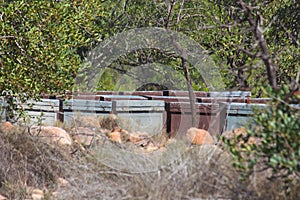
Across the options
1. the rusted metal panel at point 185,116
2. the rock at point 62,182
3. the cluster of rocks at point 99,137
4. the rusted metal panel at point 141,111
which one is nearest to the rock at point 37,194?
the rock at point 62,182

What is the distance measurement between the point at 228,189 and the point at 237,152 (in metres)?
0.47

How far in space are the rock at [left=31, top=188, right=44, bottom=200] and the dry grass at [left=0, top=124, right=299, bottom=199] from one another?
0.29 ft

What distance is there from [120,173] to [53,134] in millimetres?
3117

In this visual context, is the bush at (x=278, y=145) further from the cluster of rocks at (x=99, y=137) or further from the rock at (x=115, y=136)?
the rock at (x=115, y=136)

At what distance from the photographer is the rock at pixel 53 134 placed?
868 centimetres

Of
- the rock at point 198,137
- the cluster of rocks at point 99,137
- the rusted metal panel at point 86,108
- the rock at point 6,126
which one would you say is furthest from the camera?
the rusted metal panel at point 86,108

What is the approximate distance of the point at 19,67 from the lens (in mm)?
8219

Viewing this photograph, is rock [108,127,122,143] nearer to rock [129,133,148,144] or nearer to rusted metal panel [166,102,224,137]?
rock [129,133,148,144]

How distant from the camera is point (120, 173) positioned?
6.09m

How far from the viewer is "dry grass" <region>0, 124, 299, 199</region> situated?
5.51 m

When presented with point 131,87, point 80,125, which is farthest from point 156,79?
point 80,125

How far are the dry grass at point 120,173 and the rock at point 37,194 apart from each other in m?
0.09

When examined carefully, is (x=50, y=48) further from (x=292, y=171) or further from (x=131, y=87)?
(x=131, y=87)

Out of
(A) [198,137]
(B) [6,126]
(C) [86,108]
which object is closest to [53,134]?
(B) [6,126]
